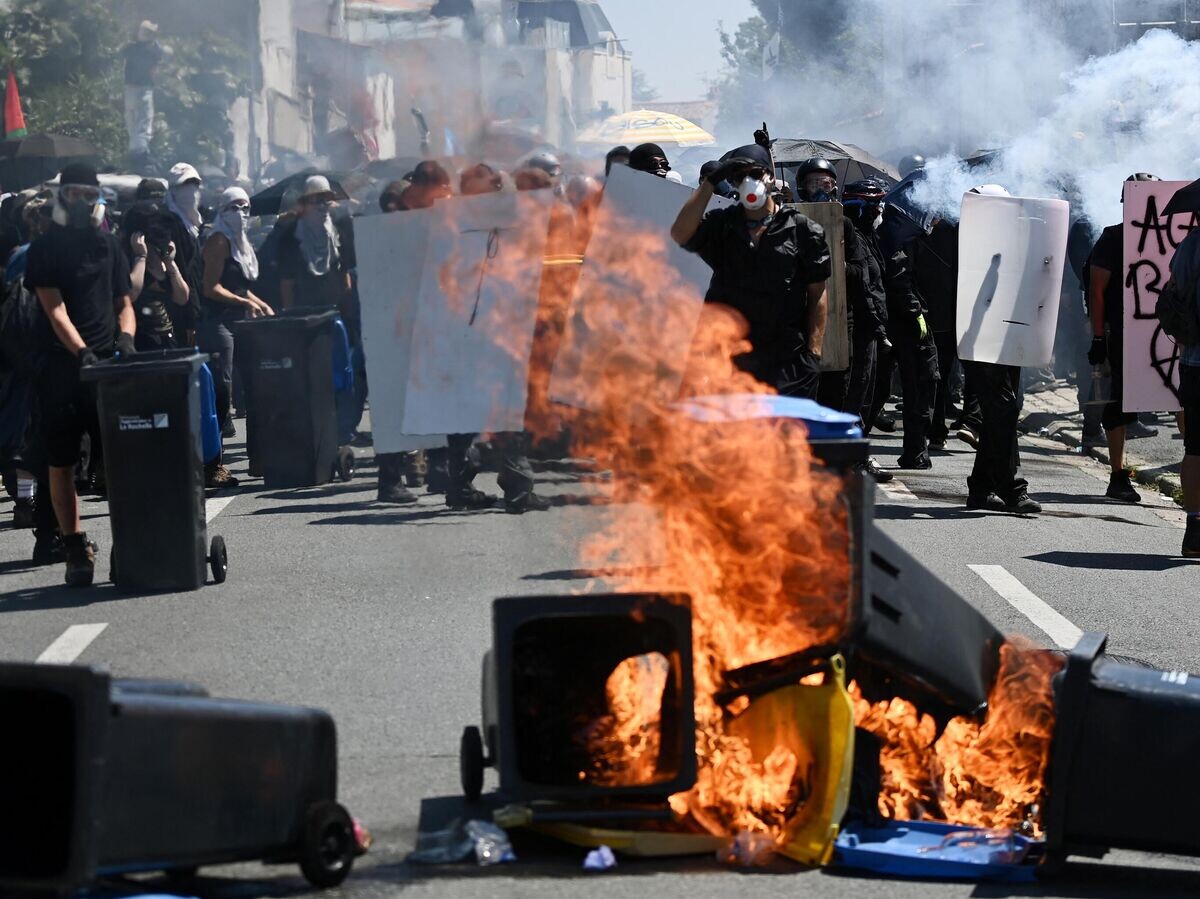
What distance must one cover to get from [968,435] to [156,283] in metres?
6.37

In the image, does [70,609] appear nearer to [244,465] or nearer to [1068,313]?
[244,465]

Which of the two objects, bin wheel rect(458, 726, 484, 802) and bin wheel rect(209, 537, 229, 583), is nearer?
bin wheel rect(458, 726, 484, 802)

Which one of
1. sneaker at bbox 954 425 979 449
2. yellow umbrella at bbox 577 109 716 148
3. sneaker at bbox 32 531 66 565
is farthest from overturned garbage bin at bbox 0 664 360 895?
sneaker at bbox 954 425 979 449

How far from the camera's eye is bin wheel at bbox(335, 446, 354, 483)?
13.7 m

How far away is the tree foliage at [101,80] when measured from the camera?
42.1 m

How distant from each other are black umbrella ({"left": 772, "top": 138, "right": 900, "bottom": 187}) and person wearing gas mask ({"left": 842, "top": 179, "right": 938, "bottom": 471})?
841cm

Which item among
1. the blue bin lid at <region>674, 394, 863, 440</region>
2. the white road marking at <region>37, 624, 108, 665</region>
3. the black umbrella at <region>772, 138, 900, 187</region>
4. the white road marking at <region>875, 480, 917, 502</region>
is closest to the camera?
the blue bin lid at <region>674, 394, 863, 440</region>

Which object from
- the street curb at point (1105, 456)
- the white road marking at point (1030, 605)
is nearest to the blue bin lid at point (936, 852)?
the white road marking at point (1030, 605)

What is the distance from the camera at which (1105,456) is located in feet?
50.7

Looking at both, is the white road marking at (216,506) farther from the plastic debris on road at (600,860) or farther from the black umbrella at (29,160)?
the black umbrella at (29,160)

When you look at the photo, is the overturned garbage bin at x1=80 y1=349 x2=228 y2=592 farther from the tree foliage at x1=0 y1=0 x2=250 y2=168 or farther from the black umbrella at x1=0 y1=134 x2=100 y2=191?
the tree foliage at x1=0 y1=0 x2=250 y2=168

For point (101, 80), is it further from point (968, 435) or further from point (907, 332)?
point (907, 332)

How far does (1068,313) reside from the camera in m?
19.2

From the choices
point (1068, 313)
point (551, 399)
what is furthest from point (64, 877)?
point (1068, 313)
